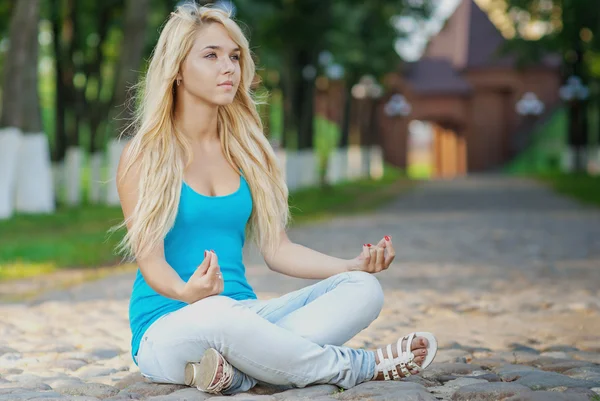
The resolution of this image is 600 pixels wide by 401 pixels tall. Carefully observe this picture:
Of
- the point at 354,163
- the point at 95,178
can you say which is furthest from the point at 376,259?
the point at 354,163

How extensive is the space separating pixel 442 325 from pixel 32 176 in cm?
1256

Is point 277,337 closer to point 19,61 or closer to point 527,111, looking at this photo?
point 19,61

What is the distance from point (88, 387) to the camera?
5.30 m

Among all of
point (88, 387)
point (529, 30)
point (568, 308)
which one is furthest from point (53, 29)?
point (88, 387)

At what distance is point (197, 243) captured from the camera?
5.02 meters

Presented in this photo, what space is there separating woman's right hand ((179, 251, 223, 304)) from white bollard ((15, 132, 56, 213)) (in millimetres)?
14624

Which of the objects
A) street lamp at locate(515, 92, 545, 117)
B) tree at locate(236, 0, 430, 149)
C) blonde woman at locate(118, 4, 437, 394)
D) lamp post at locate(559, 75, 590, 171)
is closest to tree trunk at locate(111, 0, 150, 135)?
tree at locate(236, 0, 430, 149)

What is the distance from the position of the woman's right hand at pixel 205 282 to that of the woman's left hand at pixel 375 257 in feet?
2.36

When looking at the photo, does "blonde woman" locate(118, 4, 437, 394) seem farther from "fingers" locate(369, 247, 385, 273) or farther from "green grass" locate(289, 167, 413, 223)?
"green grass" locate(289, 167, 413, 223)

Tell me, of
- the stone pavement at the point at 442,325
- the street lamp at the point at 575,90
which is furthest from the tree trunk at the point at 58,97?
the street lamp at the point at 575,90

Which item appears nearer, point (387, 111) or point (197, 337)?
point (197, 337)

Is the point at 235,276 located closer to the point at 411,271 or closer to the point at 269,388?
the point at 269,388

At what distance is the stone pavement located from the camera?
5090 mm

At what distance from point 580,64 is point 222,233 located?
3910 centimetres
